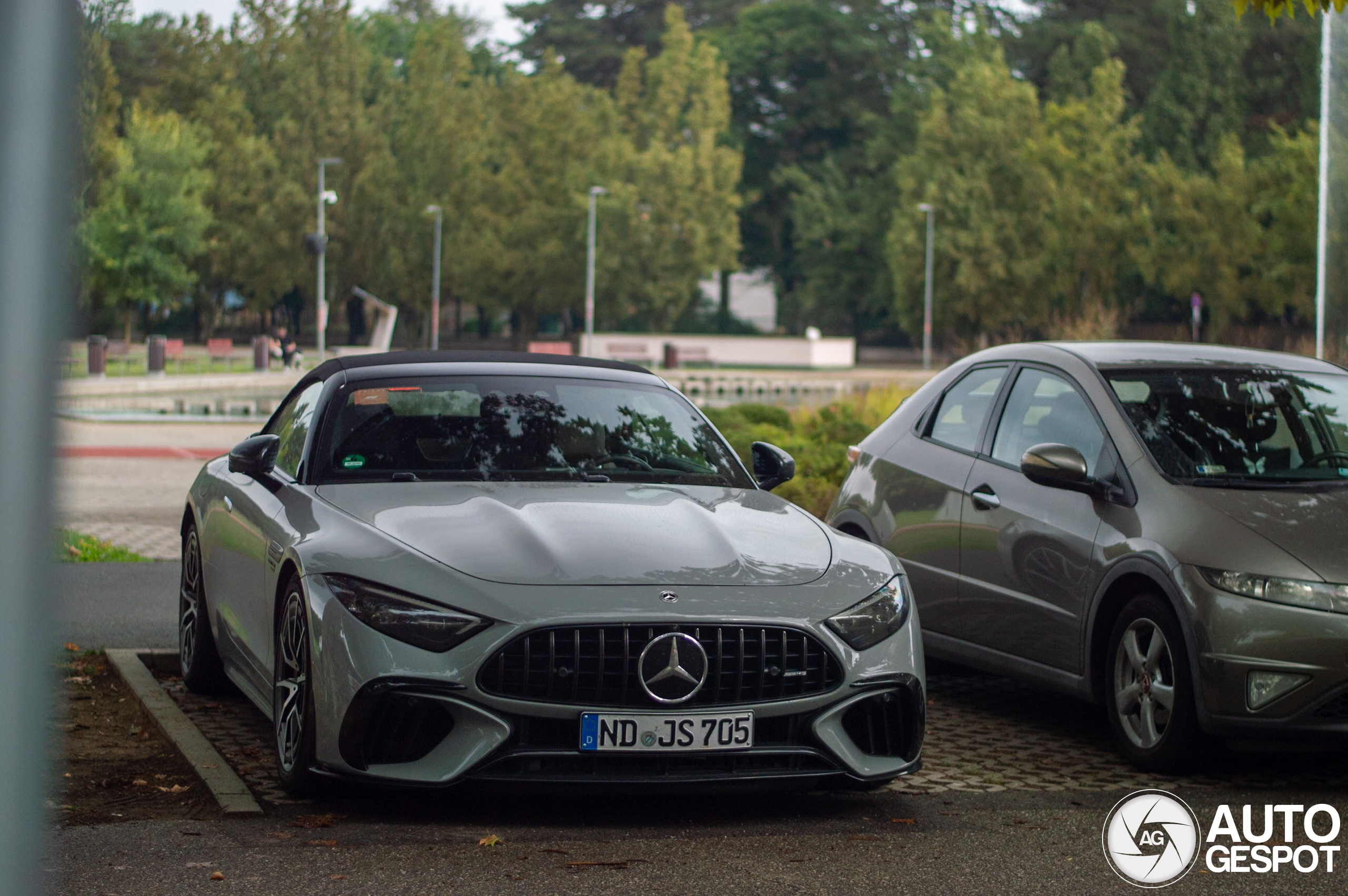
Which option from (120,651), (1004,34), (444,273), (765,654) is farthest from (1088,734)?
(1004,34)

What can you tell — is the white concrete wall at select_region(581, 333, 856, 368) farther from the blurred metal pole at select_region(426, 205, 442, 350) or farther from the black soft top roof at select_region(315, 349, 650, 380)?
the black soft top roof at select_region(315, 349, 650, 380)

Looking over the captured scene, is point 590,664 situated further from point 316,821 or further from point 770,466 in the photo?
point 770,466

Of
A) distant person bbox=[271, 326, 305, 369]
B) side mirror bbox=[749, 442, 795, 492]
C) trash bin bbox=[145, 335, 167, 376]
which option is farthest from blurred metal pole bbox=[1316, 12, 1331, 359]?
distant person bbox=[271, 326, 305, 369]

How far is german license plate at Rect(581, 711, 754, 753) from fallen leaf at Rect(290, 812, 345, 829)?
824 millimetres

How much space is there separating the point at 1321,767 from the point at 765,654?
8.26ft

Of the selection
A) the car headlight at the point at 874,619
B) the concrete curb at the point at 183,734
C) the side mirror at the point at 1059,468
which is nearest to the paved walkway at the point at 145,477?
the concrete curb at the point at 183,734

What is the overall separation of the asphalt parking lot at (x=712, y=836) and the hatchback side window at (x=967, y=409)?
1477mm

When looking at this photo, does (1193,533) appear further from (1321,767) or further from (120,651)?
(120,651)

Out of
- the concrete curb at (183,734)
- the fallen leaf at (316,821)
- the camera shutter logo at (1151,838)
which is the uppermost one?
the concrete curb at (183,734)

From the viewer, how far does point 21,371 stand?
111 cm

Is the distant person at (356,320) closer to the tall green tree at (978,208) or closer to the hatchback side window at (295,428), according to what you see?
the tall green tree at (978,208)

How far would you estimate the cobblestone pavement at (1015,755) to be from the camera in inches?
237

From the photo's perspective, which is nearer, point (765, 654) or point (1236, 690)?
point (765, 654)

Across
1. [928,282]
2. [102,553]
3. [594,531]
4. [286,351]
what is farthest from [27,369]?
[928,282]
